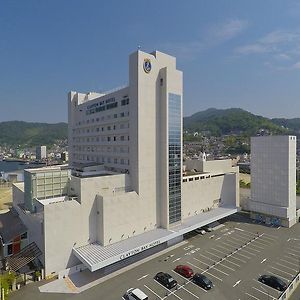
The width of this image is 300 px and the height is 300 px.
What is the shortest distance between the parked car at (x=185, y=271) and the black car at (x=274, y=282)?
23.9 feet

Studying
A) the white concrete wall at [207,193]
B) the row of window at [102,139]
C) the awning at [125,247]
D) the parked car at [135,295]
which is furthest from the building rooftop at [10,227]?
the white concrete wall at [207,193]

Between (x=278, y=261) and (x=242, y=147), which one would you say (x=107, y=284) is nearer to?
(x=278, y=261)

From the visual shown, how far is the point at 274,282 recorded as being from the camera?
83.6 ft

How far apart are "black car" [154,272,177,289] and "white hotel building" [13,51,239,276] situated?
4144 millimetres

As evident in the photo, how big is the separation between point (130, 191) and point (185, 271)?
12888 mm

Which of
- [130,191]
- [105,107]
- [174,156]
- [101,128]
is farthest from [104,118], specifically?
[130,191]

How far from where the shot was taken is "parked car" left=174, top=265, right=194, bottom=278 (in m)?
27.4

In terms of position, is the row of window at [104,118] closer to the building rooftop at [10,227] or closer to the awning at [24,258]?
the building rooftop at [10,227]

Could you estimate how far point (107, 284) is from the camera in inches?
1028

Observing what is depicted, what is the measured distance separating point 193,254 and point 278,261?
10471 mm

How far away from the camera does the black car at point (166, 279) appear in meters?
25.4

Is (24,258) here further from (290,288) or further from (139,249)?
(290,288)

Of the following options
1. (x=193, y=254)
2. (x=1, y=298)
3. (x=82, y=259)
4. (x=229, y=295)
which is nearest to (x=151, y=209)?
(x=193, y=254)

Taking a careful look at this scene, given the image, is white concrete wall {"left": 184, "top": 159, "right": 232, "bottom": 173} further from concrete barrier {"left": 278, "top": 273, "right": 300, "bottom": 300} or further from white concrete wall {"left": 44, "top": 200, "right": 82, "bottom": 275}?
white concrete wall {"left": 44, "top": 200, "right": 82, "bottom": 275}
